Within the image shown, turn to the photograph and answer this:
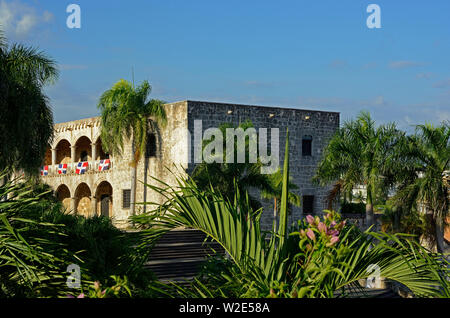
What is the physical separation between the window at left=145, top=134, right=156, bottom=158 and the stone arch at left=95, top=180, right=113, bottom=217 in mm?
5935

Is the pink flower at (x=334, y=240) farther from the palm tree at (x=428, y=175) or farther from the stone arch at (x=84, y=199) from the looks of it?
the stone arch at (x=84, y=199)

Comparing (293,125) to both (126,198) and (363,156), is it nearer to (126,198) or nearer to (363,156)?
(126,198)

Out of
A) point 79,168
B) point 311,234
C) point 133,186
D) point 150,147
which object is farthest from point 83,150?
point 311,234

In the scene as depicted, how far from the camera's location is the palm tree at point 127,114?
2792 cm

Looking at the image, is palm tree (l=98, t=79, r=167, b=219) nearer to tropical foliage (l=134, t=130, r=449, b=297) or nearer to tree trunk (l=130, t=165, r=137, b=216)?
tree trunk (l=130, t=165, r=137, b=216)

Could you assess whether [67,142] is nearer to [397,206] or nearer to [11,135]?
[11,135]

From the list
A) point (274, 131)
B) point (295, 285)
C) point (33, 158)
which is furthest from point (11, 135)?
point (295, 285)

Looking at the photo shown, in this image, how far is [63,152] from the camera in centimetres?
3859

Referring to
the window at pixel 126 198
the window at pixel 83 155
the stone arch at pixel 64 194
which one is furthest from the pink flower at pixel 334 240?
the stone arch at pixel 64 194

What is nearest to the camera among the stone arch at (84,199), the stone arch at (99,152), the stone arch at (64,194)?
the stone arch at (99,152)

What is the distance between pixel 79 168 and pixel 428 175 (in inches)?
927

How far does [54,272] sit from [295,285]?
168cm

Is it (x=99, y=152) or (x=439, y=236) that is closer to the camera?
(x=439, y=236)

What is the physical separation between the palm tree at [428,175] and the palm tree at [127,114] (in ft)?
46.4
